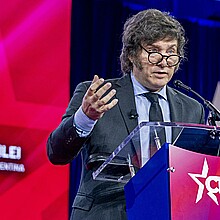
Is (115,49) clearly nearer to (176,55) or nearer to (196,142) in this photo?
(176,55)

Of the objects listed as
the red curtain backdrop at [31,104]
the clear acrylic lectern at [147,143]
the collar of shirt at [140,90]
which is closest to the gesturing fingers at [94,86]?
the clear acrylic lectern at [147,143]

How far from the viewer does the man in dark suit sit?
1854 mm

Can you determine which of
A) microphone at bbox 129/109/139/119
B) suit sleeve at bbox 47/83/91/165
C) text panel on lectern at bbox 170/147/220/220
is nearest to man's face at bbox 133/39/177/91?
microphone at bbox 129/109/139/119

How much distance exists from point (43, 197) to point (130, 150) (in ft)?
7.39

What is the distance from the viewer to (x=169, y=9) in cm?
482

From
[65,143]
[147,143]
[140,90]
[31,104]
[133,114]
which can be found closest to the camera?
[147,143]

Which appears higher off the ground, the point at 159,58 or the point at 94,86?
the point at 159,58

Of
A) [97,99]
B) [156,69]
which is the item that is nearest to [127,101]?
[156,69]

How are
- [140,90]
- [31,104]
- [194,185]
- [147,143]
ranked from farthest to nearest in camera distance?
[31,104] → [140,90] → [147,143] → [194,185]

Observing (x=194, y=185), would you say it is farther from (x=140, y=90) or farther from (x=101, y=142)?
(x=140, y=90)

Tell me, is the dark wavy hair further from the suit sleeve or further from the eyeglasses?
the suit sleeve

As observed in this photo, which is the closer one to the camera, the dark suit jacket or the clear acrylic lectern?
the clear acrylic lectern

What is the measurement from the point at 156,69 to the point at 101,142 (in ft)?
1.01

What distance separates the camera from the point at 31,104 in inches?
153
